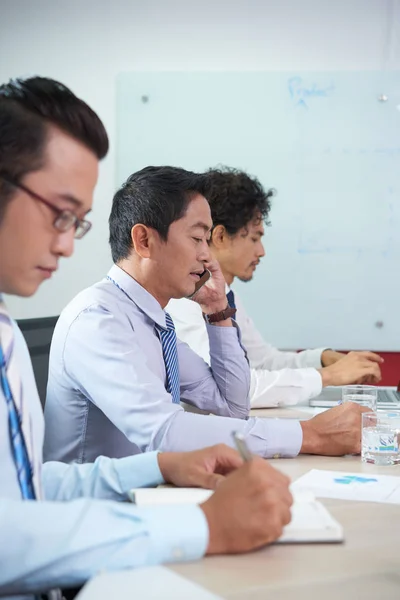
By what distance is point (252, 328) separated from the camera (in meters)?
3.54

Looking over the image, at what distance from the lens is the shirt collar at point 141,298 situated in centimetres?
196

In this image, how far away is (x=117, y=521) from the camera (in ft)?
3.28

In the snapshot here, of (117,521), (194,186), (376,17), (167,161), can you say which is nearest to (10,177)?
(117,521)

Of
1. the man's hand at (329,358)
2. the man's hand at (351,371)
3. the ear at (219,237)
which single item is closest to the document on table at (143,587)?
the man's hand at (351,371)

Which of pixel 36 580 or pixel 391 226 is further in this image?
pixel 391 226

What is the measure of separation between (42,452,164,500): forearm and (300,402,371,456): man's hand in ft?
1.58

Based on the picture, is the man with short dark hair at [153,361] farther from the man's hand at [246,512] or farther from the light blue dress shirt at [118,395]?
the man's hand at [246,512]

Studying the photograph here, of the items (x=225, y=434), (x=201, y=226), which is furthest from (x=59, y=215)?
(x=201, y=226)

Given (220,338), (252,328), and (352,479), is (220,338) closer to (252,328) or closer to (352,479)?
(352,479)

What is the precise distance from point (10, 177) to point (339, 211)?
298 cm

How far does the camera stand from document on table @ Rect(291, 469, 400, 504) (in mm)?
1368

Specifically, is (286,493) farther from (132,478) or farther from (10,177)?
(10,177)

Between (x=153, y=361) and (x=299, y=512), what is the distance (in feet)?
2.77

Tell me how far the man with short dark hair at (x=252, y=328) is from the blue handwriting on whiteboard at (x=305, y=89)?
712 mm
